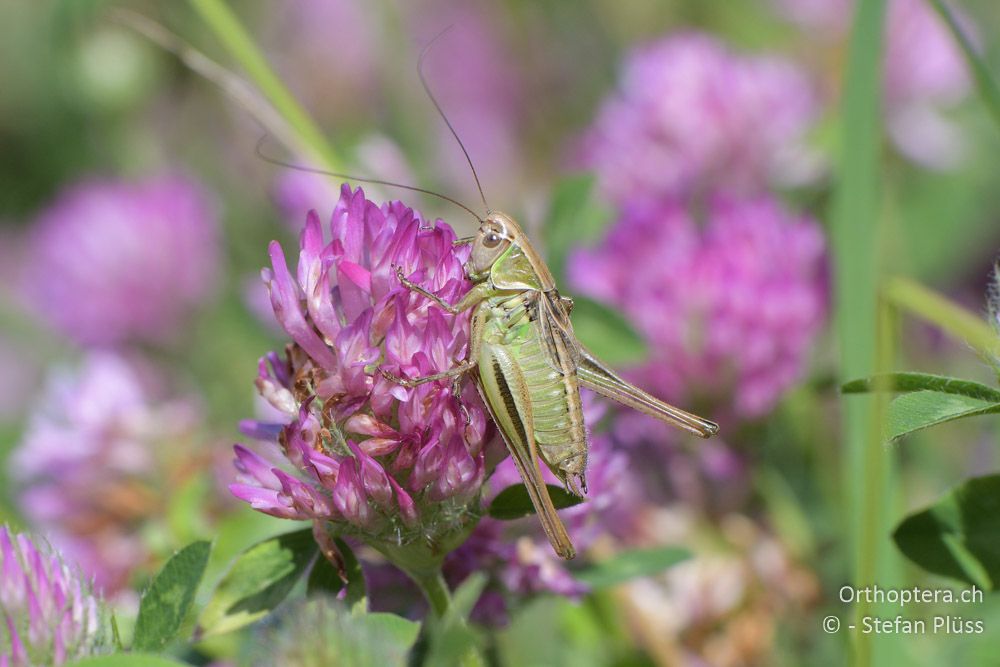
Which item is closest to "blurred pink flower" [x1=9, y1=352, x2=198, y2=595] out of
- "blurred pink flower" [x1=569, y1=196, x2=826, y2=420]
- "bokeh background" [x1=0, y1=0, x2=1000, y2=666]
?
"bokeh background" [x1=0, y1=0, x2=1000, y2=666]

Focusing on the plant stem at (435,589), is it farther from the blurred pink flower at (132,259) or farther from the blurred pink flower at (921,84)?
the blurred pink flower at (921,84)

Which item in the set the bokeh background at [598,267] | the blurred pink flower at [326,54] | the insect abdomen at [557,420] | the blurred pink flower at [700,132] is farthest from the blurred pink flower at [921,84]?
the insect abdomen at [557,420]

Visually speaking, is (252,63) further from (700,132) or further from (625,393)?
(700,132)

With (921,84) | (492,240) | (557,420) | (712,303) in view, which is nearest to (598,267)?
(712,303)

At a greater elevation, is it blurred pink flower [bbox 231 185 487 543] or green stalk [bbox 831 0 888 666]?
green stalk [bbox 831 0 888 666]

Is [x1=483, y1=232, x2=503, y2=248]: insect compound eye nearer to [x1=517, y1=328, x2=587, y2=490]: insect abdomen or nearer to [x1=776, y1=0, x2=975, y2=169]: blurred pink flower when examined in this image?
[x1=517, y1=328, x2=587, y2=490]: insect abdomen

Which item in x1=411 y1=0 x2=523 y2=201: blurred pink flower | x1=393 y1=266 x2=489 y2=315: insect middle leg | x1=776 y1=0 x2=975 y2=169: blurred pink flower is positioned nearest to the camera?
x1=393 y1=266 x2=489 y2=315: insect middle leg

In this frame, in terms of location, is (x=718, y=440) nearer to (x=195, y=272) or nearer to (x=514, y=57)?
(x=195, y=272)
